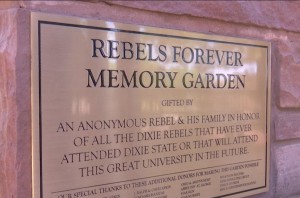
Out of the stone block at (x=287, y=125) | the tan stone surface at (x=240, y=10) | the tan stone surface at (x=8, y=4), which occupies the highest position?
the tan stone surface at (x=240, y=10)

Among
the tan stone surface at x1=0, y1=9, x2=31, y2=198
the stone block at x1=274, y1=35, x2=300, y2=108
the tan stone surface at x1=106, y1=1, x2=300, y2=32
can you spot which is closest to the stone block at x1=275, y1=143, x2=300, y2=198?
the stone block at x1=274, y1=35, x2=300, y2=108

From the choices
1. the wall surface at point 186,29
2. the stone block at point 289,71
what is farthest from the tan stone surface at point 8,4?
the stone block at point 289,71

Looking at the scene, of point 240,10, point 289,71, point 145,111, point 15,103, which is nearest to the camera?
point 15,103

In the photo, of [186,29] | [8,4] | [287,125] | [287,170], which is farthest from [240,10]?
[8,4]

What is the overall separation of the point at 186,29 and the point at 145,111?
0.95ft

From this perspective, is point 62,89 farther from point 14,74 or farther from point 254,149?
point 254,149

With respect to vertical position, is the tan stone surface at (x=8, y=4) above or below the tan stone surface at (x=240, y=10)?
below

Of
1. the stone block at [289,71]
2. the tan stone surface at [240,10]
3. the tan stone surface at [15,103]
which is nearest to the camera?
the tan stone surface at [15,103]

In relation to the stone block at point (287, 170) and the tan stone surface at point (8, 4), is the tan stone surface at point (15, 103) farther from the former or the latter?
the stone block at point (287, 170)

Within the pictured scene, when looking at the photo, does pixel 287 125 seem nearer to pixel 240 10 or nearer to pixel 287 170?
pixel 287 170

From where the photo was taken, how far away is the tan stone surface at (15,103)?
36.5 inches

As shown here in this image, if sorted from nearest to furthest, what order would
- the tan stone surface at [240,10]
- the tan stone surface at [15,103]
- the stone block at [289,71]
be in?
the tan stone surface at [15,103], the tan stone surface at [240,10], the stone block at [289,71]

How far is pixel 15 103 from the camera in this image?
0.93m

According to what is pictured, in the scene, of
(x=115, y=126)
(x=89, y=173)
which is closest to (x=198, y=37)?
(x=115, y=126)
